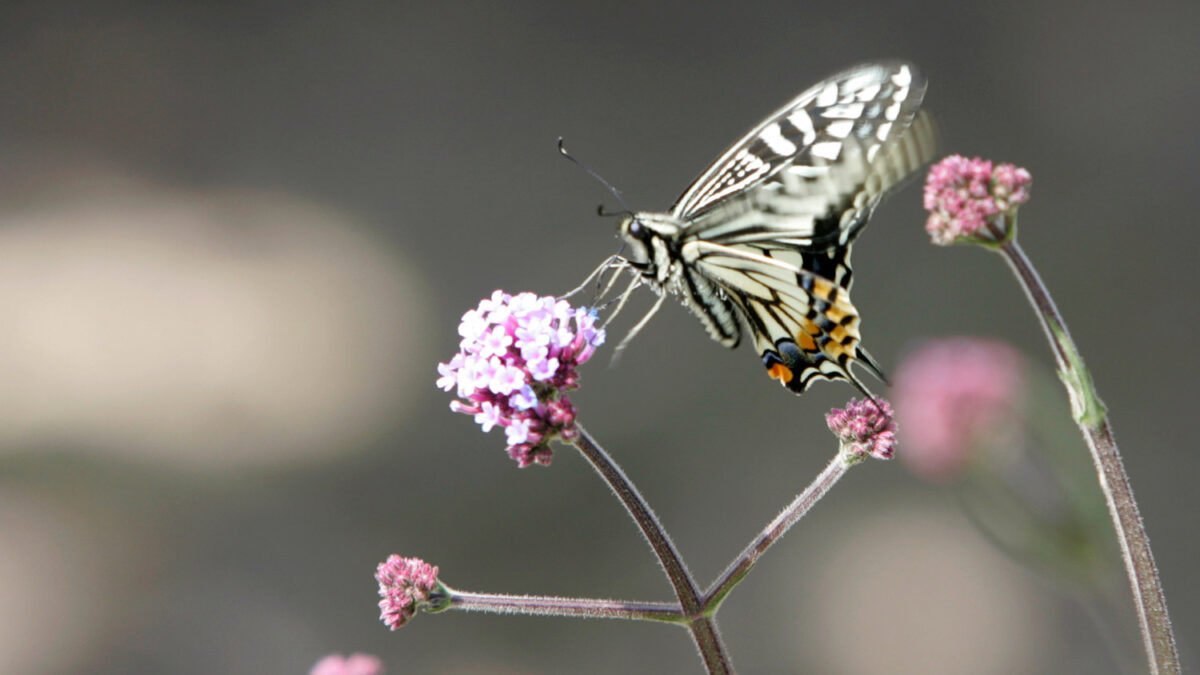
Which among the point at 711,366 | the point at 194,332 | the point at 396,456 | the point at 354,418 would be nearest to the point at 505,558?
the point at 396,456

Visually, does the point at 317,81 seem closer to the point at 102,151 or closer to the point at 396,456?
the point at 102,151

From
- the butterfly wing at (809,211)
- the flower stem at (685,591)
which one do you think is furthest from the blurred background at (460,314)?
the flower stem at (685,591)

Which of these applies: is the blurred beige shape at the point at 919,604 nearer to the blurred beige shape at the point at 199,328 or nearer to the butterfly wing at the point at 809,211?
the blurred beige shape at the point at 199,328

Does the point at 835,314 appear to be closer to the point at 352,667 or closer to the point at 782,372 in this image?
the point at 782,372

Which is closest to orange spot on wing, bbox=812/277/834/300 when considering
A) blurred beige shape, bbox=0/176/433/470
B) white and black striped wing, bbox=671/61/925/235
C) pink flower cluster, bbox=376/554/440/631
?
white and black striped wing, bbox=671/61/925/235

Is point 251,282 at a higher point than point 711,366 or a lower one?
higher

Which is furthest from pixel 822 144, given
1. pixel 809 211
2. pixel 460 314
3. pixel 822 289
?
pixel 460 314
